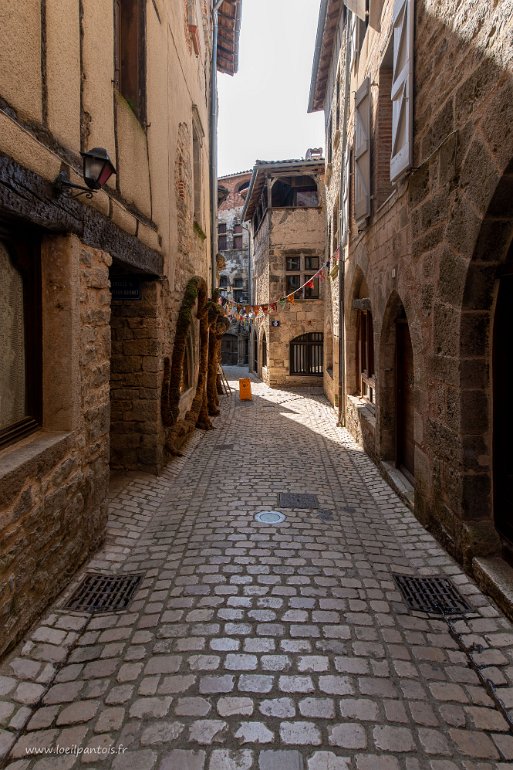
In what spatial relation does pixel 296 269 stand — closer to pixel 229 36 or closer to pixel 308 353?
pixel 308 353

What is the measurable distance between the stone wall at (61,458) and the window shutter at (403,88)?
9.64 feet

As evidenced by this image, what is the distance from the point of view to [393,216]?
5.71m

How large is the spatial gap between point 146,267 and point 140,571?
3.13 m

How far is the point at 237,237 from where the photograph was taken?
3072cm

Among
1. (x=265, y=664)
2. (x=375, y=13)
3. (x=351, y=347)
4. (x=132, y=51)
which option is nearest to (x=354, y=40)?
(x=375, y=13)

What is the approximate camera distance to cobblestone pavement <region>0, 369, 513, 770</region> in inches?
85.7

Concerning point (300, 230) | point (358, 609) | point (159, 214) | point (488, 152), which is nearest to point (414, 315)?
point (488, 152)

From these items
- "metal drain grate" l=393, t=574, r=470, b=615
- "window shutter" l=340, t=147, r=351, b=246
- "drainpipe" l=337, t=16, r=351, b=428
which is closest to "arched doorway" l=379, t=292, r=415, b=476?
"metal drain grate" l=393, t=574, r=470, b=615

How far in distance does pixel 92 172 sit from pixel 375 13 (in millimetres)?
5519

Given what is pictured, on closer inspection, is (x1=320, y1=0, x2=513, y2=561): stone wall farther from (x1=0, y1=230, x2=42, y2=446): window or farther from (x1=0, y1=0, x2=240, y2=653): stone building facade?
(x1=0, y1=230, x2=42, y2=446): window

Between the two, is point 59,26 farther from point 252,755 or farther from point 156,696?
point 252,755

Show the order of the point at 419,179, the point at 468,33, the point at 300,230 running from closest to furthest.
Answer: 1. the point at 468,33
2. the point at 419,179
3. the point at 300,230

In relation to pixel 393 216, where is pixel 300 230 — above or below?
above

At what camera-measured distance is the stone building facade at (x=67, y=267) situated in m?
2.79
